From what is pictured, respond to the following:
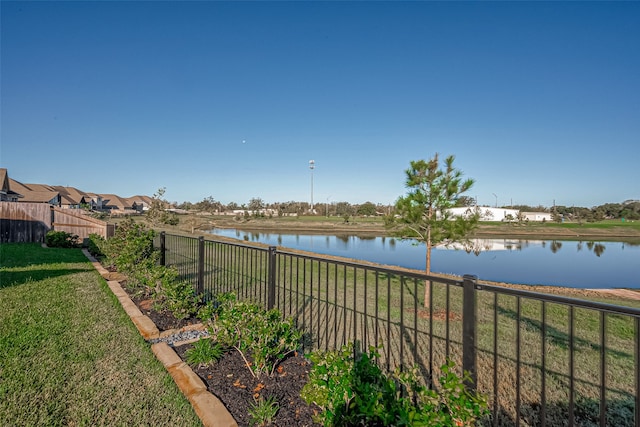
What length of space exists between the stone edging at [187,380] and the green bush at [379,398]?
636mm

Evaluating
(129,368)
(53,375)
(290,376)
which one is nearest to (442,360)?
(290,376)

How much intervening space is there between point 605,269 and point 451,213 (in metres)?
16.3

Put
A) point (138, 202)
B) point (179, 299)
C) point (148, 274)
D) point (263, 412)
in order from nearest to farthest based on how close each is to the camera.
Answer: point (263, 412) → point (179, 299) → point (148, 274) → point (138, 202)

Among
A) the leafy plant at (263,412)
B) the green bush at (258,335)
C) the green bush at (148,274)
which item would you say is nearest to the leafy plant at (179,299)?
the green bush at (148,274)

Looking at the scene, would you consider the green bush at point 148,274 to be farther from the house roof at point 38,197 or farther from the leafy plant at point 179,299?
the house roof at point 38,197

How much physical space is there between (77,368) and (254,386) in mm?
1573

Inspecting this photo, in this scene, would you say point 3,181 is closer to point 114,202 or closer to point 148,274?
point 148,274

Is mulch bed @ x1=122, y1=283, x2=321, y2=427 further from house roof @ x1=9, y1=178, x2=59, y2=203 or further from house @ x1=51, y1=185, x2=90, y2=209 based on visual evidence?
house @ x1=51, y1=185, x2=90, y2=209

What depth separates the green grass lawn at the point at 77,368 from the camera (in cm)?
210

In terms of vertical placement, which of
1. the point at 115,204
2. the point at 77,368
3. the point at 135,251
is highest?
the point at 115,204

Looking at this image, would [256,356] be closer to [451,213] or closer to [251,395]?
[251,395]

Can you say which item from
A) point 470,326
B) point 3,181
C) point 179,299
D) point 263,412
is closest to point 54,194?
point 3,181

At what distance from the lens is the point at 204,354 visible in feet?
9.03

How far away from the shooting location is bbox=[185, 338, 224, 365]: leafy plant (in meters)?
2.72
